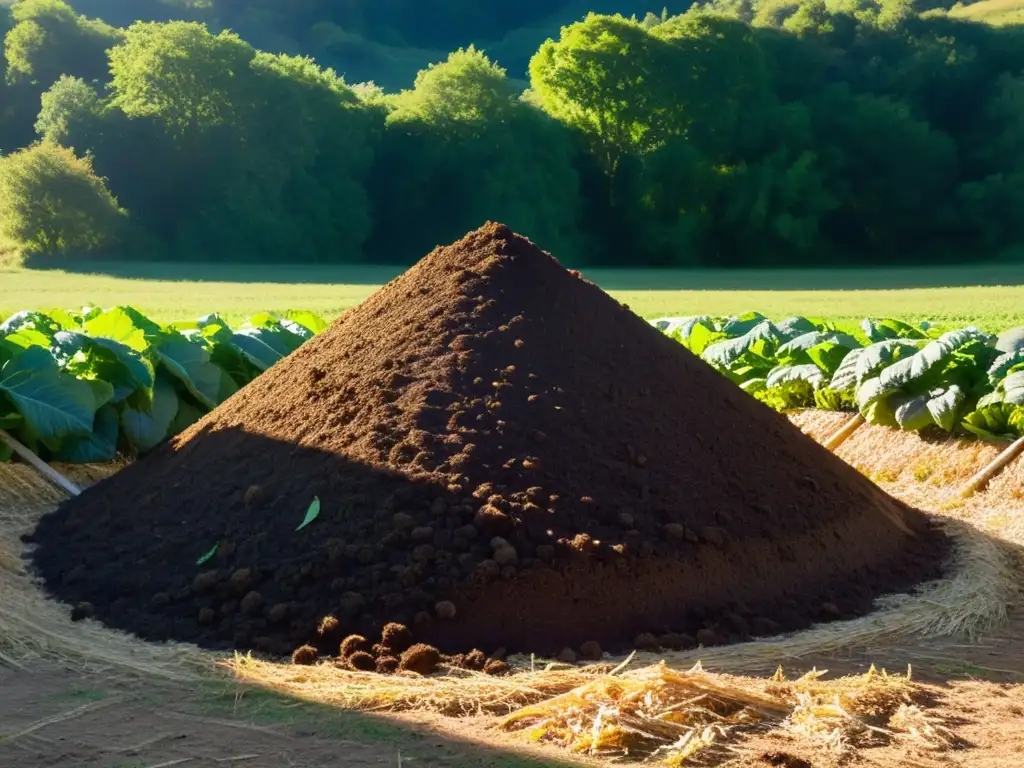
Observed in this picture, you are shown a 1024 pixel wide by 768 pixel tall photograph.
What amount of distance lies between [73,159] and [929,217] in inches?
1175

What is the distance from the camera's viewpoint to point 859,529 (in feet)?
13.3

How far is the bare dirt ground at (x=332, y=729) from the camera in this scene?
7.88 ft

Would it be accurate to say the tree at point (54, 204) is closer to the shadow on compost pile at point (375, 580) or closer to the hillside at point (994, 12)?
the shadow on compost pile at point (375, 580)

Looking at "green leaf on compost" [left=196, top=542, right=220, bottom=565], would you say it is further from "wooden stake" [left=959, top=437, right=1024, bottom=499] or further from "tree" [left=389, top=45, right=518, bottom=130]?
"tree" [left=389, top=45, right=518, bottom=130]

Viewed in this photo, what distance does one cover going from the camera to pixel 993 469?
5262mm

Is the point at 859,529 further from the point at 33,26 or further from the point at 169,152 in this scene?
the point at 33,26

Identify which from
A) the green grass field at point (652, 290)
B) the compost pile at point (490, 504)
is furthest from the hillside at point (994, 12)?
the compost pile at point (490, 504)

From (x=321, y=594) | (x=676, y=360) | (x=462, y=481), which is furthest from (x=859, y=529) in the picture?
(x=321, y=594)

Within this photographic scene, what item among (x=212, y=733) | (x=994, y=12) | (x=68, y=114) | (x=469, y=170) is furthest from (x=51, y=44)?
(x=212, y=733)

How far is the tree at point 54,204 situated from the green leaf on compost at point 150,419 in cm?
3391

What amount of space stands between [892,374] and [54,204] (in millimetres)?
35739

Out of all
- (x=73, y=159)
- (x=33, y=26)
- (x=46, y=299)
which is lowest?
(x=46, y=299)

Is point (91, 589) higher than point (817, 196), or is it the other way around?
point (817, 196)

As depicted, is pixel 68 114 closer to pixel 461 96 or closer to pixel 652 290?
pixel 461 96
